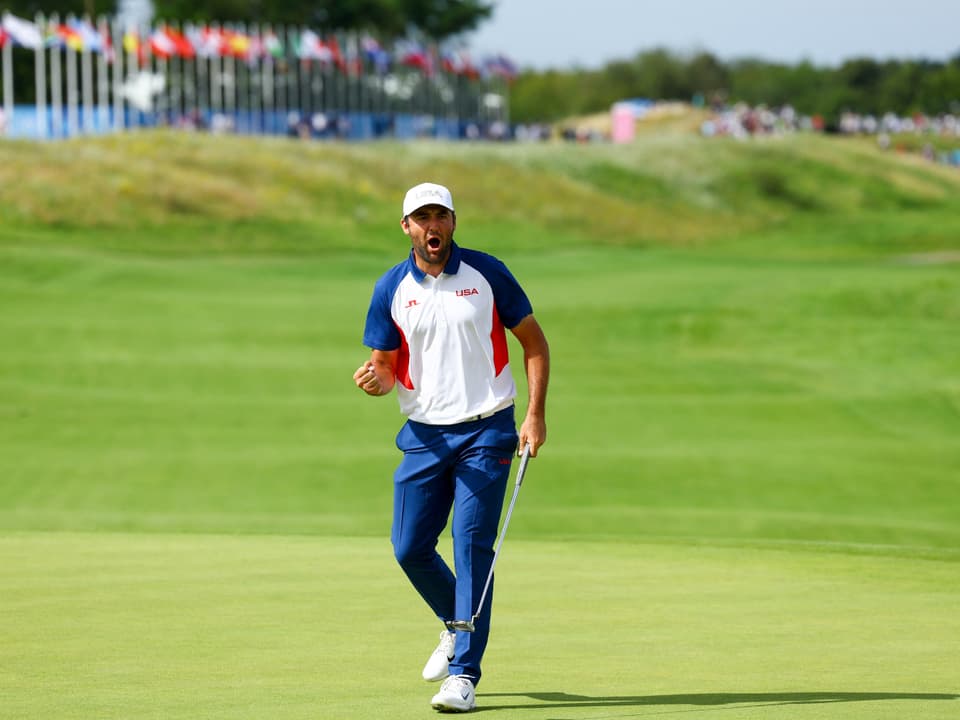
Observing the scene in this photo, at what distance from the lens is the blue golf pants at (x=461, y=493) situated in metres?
6.56

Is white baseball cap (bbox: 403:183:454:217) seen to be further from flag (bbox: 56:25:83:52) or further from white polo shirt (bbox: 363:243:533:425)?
flag (bbox: 56:25:83:52)

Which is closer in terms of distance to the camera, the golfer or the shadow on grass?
the shadow on grass

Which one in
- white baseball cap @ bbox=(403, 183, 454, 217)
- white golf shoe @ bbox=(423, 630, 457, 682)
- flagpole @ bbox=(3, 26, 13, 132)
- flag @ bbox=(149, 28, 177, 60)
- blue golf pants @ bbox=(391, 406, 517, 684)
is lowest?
white golf shoe @ bbox=(423, 630, 457, 682)

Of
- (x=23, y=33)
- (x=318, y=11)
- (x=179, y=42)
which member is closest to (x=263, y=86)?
(x=318, y=11)

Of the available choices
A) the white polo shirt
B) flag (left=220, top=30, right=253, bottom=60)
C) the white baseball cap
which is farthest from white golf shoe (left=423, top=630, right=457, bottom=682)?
flag (left=220, top=30, right=253, bottom=60)

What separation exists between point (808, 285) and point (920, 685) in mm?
24755

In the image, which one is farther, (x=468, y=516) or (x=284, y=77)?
(x=284, y=77)

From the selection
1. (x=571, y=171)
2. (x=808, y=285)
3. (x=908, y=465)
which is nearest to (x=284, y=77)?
(x=571, y=171)

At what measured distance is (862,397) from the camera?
21.5 m

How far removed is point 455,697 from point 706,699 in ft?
3.03

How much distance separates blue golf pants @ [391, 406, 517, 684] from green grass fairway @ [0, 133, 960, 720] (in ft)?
1.37

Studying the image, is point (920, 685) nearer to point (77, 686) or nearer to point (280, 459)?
point (77, 686)

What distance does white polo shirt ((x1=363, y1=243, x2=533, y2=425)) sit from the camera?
6512 mm

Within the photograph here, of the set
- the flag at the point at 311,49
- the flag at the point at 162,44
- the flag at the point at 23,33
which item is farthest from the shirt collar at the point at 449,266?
the flag at the point at 311,49
